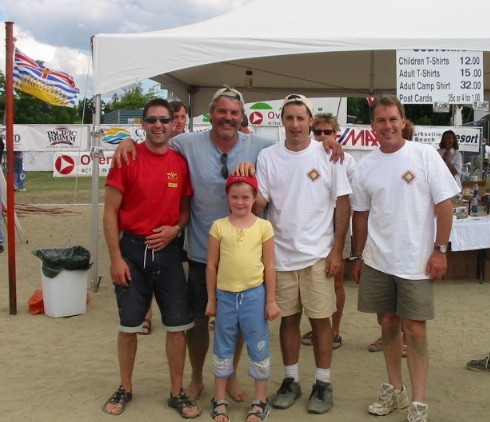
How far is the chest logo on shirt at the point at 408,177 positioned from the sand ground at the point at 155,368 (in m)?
1.40

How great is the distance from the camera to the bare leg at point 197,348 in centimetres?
372

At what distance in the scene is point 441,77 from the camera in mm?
5078

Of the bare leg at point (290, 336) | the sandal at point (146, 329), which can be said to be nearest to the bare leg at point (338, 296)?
the bare leg at point (290, 336)

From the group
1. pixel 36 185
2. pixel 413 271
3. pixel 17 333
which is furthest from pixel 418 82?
pixel 36 185

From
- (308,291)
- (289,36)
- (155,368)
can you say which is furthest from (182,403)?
(289,36)

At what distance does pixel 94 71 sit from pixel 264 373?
11.3 ft

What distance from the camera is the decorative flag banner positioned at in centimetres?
600

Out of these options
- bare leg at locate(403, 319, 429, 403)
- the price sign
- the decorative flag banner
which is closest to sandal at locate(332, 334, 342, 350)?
bare leg at locate(403, 319, 429, 403)

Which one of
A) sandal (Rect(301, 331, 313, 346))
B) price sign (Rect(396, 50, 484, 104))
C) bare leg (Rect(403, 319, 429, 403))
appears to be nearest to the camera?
bare leg (Rect(403, 319, 429, 403))

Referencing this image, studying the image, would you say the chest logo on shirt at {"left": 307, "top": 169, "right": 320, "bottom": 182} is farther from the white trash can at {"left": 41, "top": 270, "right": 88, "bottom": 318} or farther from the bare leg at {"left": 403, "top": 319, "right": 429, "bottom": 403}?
the white trash can at {"left": 41, "top": 270, "right": 88, "bottom": 318}

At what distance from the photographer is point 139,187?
340cm

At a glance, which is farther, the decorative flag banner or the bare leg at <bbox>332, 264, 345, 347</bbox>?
the decorative flag banner

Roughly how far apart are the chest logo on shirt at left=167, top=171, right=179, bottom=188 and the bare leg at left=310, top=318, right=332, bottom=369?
112 cm

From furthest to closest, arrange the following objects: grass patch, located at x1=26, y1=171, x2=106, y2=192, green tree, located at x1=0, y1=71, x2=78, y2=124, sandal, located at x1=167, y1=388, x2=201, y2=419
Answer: green tree, located at x1=0, y1=71, x2=78, y2=124 → grass patch, located at x1=26, y1=171, x2=106, y2=192 → sandal, located at x1=167, y1=388, x2=201, y2=419
